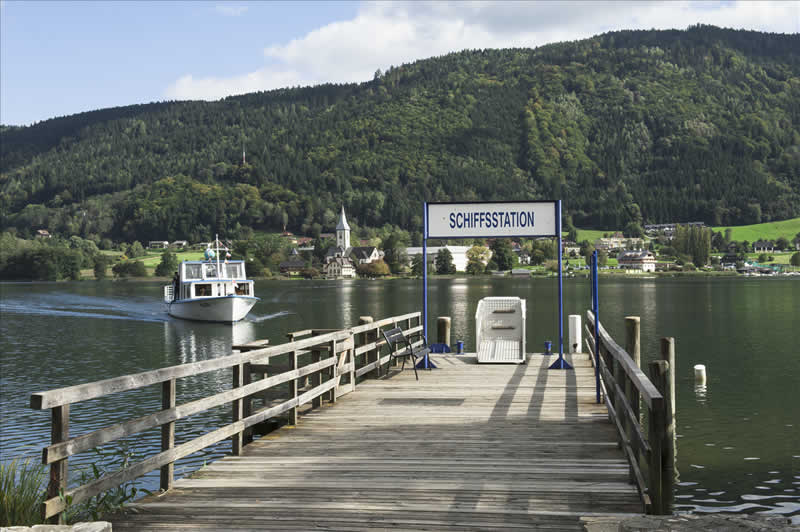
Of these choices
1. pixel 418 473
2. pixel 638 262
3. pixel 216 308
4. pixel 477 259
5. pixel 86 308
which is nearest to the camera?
pixel 418 473

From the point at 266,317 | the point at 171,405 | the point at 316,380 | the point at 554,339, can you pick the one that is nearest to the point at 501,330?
the point at 316,380

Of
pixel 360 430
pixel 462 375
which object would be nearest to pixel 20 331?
pixel 462 375

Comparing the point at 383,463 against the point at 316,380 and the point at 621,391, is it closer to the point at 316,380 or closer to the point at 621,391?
the point at 621,391

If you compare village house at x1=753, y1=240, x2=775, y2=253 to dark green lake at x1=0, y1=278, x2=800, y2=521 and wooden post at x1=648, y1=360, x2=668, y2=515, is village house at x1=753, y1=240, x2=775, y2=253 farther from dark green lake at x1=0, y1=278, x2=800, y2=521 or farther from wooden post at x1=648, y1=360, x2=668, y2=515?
wooden post at x1=648, y1=360, x2=668, y2=515

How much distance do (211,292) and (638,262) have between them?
144 meters

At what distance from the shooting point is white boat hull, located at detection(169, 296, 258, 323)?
52062 mm

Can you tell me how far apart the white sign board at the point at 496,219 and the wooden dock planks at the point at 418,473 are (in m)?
3.92

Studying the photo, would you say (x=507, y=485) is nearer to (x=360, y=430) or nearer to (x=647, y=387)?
(x=647, y=387)

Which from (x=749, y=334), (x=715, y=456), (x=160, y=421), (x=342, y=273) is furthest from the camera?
(x=342, y=273)

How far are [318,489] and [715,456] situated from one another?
30.3 ft

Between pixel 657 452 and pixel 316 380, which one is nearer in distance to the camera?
pixel 657 452

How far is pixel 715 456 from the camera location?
13.2m

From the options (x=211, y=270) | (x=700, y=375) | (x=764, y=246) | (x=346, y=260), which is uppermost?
(x=764, y=246)

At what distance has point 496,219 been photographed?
1447 cm
